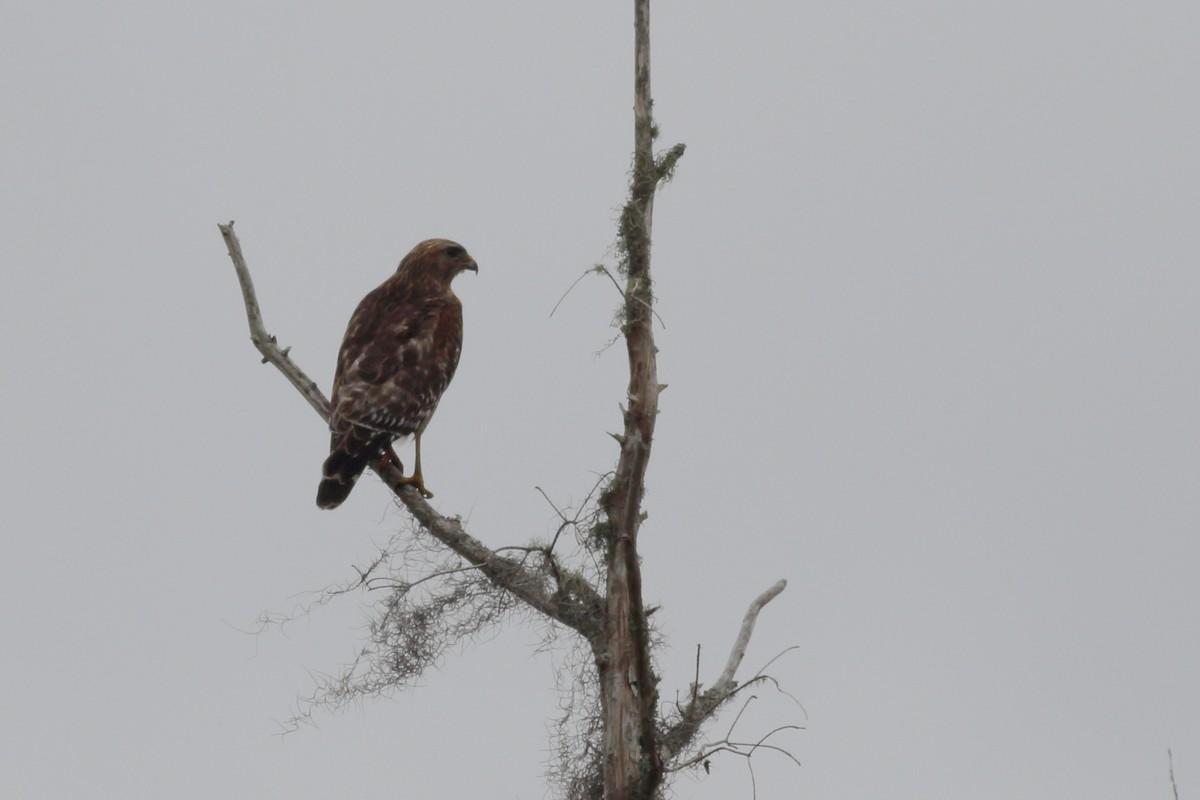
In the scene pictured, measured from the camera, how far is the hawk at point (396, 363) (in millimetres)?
6820

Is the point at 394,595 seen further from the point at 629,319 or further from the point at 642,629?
the point at 629,319

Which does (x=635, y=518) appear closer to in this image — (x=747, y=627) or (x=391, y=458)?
(x=747, y=627)

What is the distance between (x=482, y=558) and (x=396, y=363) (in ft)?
5.58

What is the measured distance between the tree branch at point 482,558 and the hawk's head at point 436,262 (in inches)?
62.3

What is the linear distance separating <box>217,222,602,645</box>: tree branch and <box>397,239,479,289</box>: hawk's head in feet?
5.19

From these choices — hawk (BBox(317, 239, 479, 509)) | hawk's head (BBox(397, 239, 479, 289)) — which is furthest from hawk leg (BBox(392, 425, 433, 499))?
hawk's head (BBox(397, 239, 479, 289))

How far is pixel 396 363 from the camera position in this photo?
743 cm

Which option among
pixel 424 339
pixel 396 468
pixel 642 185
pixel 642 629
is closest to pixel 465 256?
pixel 424 339

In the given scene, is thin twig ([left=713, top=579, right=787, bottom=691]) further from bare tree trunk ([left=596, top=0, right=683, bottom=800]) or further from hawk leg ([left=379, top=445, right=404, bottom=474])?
hawk leg ([left=379, top=445, right=404, bottom=474])

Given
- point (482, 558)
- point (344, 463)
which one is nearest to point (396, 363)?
point (344, 463)

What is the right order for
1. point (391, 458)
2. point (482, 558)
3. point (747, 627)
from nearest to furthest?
point (482, 558)
point (747, 627)
point (391, 458)

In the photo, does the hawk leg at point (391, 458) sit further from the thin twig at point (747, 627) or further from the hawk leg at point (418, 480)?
the thin twig at point (747, 627)

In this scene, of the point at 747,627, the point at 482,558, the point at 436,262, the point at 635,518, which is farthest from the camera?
the point at 436,262

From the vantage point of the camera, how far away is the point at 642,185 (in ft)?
19.1
